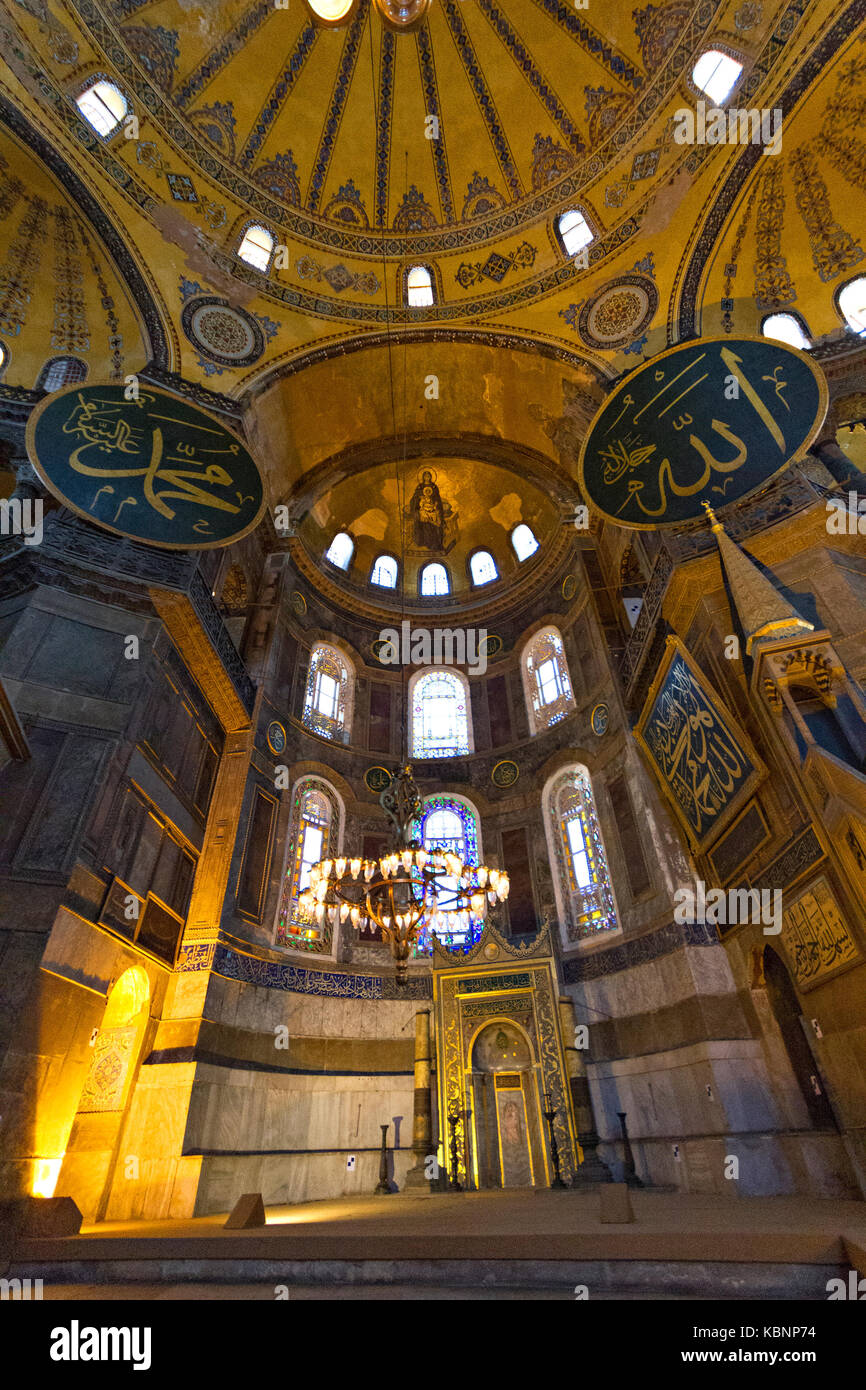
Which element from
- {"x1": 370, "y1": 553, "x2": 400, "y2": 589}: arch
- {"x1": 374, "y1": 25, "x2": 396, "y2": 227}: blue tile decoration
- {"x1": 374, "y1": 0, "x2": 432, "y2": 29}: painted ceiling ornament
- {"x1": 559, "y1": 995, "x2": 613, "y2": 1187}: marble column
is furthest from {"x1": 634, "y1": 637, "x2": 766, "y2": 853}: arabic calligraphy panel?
{"x1": 374, "y1": 0, "x2": 432, "y2": 29}: painted ceiling ornament

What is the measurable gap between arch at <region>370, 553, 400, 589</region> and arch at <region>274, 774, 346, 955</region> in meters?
5.59

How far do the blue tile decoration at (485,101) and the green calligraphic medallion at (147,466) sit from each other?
8.83m

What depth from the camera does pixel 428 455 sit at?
14672mm

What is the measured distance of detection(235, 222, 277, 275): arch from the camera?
1230 cm

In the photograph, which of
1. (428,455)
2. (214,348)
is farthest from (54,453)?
(428,455)

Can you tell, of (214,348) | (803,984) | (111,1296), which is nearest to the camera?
(111,1296)

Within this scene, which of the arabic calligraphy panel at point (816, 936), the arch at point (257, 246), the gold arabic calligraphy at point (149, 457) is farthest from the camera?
the arch at point (257, 246)

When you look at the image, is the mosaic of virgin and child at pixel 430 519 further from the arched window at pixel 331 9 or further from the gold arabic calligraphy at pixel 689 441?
the arched window at pixel 331 9

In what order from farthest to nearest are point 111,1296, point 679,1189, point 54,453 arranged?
1. point 54,453
2. point 679,1189
3. point 111,1296

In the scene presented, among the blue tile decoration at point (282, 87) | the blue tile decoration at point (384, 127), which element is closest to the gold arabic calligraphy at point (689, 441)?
the blue tile decoration at point (384, 127)

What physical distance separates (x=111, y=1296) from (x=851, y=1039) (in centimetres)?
593

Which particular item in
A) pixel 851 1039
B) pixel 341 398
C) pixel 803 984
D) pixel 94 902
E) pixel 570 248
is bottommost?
pixel 851 1039

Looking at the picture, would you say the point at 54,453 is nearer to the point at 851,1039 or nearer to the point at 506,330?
the point at 506,330

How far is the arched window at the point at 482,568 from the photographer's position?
599 inches
